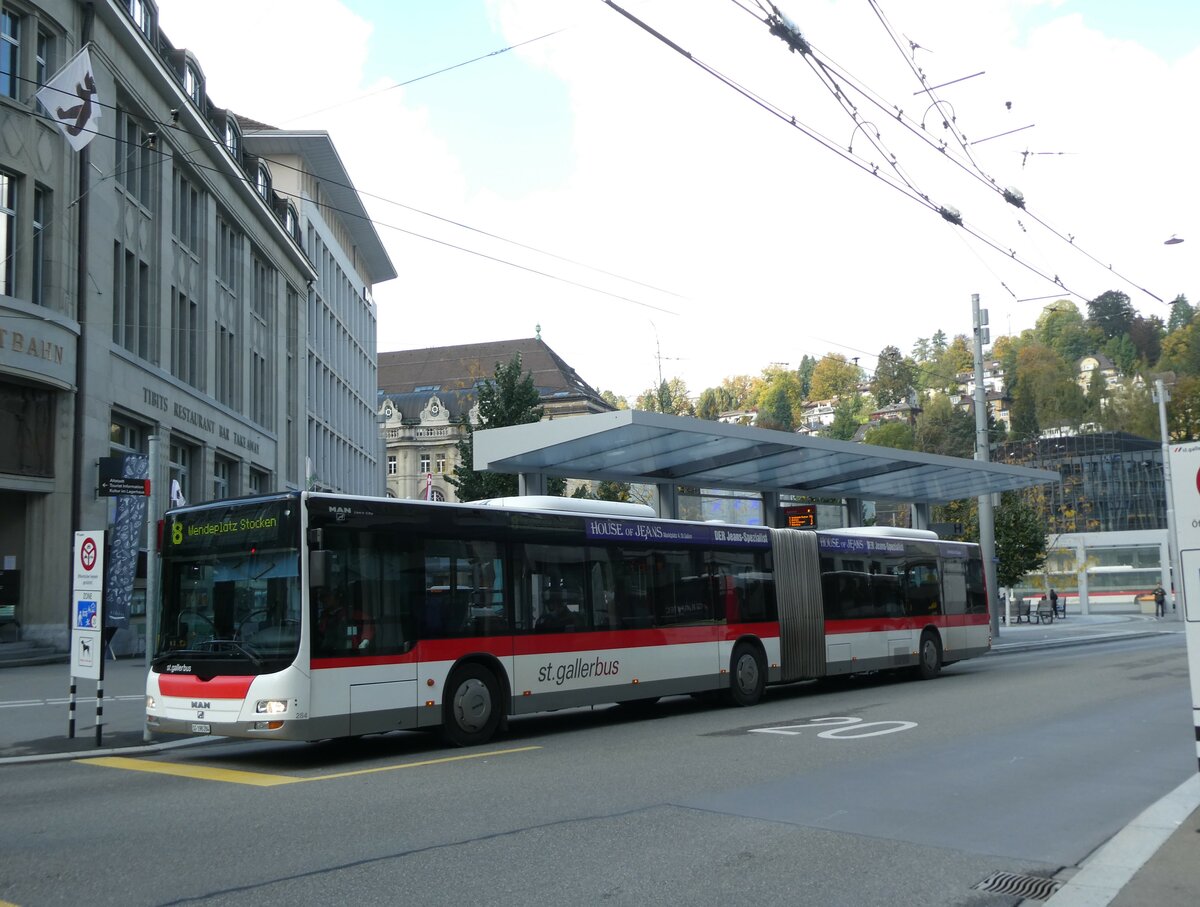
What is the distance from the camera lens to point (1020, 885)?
657 cm

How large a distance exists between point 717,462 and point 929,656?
18.0ft

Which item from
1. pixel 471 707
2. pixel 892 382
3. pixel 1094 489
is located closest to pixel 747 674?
pixel 471 707

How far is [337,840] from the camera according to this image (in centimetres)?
751

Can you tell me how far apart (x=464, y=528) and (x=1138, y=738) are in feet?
25.4

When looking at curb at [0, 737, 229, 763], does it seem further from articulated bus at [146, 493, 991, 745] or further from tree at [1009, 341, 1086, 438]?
tree at [1009, 341, 1086, 438]

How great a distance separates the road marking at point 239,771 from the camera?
10.5 m

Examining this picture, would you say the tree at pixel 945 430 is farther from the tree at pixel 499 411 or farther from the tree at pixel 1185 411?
the tree at pixel 499 411

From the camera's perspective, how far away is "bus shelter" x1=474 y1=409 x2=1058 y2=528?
19.1 meters

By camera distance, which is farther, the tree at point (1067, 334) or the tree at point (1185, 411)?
the tree at point (1067, 334)

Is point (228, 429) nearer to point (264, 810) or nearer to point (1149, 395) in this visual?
point (264, 810)

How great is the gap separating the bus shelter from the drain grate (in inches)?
450

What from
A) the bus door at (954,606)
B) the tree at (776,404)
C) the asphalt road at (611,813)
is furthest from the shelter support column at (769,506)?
the tree at (776,404)

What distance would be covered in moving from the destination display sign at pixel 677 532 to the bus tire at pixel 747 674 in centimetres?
161

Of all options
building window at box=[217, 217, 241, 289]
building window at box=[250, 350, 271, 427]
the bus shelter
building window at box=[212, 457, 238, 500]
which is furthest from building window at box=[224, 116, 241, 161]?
the bus shelter
